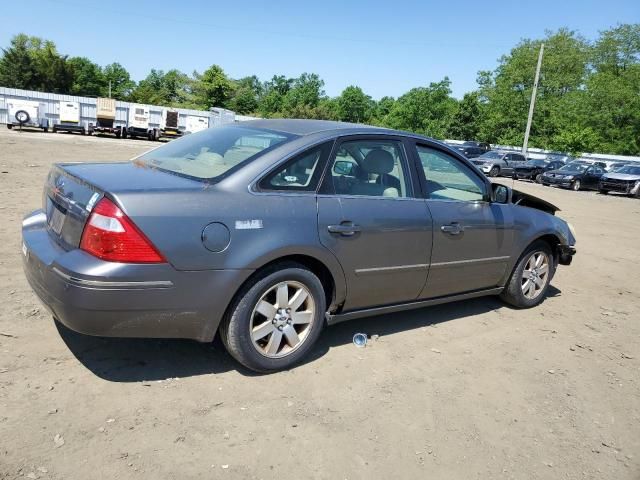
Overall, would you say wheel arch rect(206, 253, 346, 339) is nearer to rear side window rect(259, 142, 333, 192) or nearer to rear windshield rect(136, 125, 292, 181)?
rear side window rect(259, 142, 333, 192)

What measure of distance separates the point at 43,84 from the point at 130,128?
1479 inches

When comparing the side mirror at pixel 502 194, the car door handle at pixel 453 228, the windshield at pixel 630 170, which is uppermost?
the windshield at pixel 630 170

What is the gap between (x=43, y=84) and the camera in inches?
2478

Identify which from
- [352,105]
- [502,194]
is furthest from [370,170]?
[352,105]

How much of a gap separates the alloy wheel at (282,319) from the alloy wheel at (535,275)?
8.94 ft

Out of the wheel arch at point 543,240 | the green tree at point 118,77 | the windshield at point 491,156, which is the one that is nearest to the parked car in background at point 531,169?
the windshield at point 491,156

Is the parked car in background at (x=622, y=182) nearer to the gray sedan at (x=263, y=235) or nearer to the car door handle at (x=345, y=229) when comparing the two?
the gray sedan at (x=263, y=235)

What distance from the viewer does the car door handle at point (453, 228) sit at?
4203 millimetres

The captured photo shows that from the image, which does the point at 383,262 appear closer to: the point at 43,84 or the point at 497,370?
the point at 497,370

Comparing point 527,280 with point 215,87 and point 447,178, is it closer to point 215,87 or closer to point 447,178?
point 447,178

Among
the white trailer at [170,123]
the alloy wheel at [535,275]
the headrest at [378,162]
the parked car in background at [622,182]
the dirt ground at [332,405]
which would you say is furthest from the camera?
the white trailer at [170,123]

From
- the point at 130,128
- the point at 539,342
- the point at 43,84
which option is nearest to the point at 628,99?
the point at 130,128

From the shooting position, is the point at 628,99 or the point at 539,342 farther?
the point at 628,99

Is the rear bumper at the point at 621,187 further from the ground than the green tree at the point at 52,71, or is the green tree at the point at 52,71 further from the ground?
the green tree at the point at 52,71
